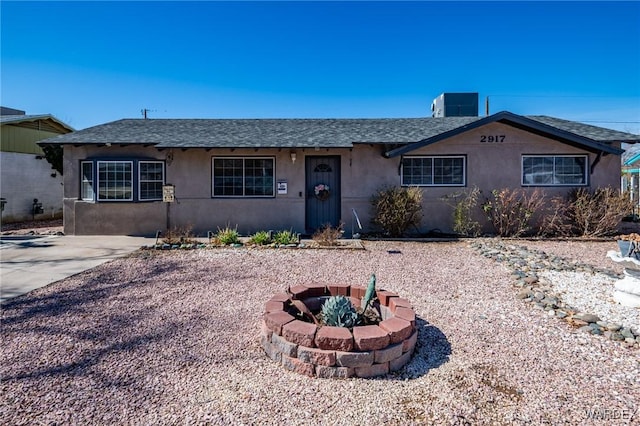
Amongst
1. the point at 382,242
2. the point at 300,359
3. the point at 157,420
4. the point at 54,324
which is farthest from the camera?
the point at 382,242

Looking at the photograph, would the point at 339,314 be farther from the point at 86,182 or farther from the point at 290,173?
the point at 86,182

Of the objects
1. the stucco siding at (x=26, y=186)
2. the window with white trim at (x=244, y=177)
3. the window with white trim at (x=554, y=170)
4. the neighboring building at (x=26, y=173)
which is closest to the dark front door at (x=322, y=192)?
the window with white trim at (x=244, y=177)

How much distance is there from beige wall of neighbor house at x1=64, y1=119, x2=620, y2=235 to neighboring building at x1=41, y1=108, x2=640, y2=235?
1.2 inches

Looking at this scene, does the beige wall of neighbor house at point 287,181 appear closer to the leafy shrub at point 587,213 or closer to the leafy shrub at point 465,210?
the leafy shrub at point 465,210

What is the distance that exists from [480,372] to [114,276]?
5.74 metres

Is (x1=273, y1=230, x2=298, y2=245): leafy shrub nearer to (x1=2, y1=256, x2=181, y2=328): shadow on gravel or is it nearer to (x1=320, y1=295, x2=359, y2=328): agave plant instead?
(x1=2, y1=256, x2=181, y2=328): shadow on gravel

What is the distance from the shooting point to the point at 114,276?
6.01m

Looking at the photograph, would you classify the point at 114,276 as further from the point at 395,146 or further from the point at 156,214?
the point at 395,146

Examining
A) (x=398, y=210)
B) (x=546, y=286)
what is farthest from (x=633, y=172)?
(x=546, y=286)

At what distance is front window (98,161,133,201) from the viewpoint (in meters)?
10.2

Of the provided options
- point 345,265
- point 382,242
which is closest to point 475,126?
point 382,242

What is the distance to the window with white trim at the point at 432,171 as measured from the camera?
10352 millimetres

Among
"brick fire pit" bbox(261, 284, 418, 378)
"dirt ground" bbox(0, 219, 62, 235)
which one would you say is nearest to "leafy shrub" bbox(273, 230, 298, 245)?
"brick fire pit" bbox(261, 284, 418, 378)

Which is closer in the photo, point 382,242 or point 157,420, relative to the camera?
point 157,420
